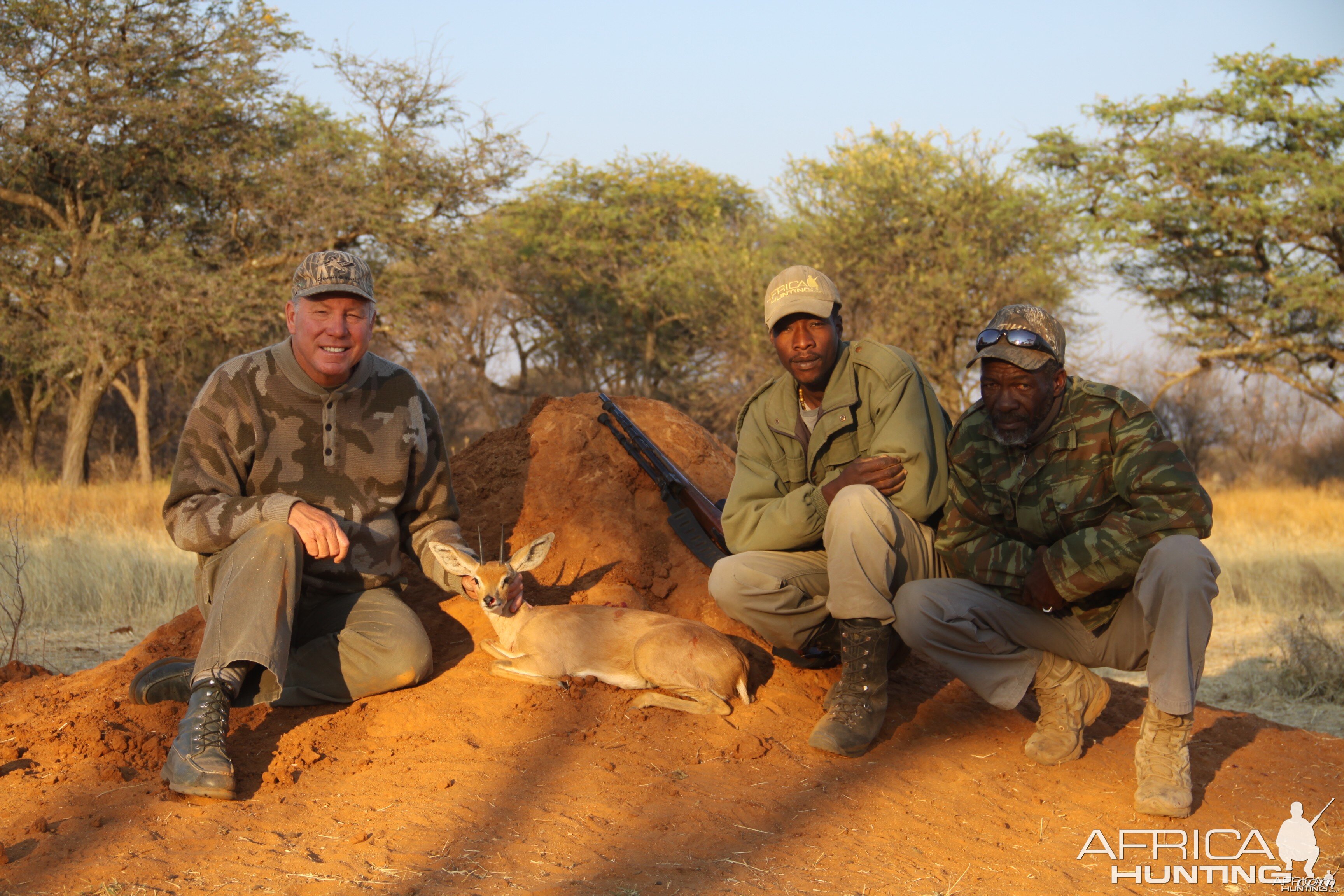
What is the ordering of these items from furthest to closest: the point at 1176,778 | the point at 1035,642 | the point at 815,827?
the point at 1035,642 → the point at 1176,778 → the point at 815,827

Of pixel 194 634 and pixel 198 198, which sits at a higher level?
pixel 198 198

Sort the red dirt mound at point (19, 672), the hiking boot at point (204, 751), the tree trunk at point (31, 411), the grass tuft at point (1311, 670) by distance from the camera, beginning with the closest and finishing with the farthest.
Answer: the hiking boot at point (204, 751), the red dirt mound at point (19, 672), the grass tuft at point (1311, 670), the tree trunk at point (31, 411)

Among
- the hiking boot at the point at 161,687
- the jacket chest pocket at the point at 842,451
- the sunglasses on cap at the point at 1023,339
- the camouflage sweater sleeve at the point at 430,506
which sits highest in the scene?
the sunglasses on cap at the point at 1023,339

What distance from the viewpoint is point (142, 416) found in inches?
753

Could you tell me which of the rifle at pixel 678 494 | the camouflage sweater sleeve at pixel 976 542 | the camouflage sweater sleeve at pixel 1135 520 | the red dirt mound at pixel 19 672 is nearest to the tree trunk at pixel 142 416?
the red dirt mound at pixel 19 672

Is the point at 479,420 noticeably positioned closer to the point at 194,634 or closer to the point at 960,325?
the point at 960,325

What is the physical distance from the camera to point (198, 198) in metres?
17.9

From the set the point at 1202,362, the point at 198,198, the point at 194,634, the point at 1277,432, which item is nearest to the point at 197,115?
the point at 198,198

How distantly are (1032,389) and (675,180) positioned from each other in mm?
23302

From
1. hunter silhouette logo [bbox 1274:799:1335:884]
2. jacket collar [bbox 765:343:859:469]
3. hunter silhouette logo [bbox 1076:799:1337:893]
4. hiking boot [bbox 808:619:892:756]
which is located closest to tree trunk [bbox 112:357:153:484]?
jacket collar [bbox 765:343:859:469]

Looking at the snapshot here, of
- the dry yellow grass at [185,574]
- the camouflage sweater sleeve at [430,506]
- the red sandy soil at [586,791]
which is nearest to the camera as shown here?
the red sandy soil at [586,791]

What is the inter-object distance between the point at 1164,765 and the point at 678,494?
107 inches

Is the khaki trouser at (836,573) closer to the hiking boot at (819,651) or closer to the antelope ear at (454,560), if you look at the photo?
the hiking boot at (819,651)

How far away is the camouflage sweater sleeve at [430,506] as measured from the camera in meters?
4.58
